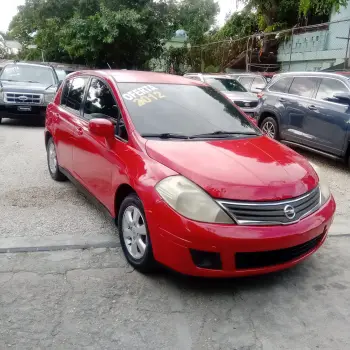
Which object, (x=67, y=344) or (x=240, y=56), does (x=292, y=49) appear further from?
(x=67, y=344)

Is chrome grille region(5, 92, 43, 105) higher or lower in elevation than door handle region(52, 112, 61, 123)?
lower

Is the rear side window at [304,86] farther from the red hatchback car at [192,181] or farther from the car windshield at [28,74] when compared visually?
the car windshield at [28,74]

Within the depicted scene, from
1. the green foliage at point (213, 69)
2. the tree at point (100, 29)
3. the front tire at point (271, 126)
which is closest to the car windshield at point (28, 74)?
the front tire at point (271, 126)

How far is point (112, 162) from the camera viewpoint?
360 centimetres

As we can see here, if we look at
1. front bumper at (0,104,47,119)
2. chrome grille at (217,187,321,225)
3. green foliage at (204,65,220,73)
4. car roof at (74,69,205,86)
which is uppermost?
car roof at (74,69,205,86)

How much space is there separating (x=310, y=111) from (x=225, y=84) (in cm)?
552

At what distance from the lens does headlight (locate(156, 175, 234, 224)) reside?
9.04 feet

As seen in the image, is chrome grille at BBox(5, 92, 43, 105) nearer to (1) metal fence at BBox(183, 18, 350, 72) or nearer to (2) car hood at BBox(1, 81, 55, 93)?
(2) car hood at BBox(1, 81, 55, 93)

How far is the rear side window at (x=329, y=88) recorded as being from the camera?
6.88 meters

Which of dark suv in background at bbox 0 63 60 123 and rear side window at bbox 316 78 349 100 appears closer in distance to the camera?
rear side window at bbox 316 78 349 100

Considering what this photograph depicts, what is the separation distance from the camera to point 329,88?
23.2 feet

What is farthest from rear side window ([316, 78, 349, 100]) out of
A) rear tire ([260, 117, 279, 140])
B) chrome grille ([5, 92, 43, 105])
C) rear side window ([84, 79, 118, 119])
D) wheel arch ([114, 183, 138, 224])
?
chrome grille ([5, 92, 43, 105])

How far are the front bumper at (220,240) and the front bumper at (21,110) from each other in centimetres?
835

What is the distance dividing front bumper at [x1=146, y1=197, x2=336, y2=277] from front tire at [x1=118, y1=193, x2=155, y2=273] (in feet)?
0.42
